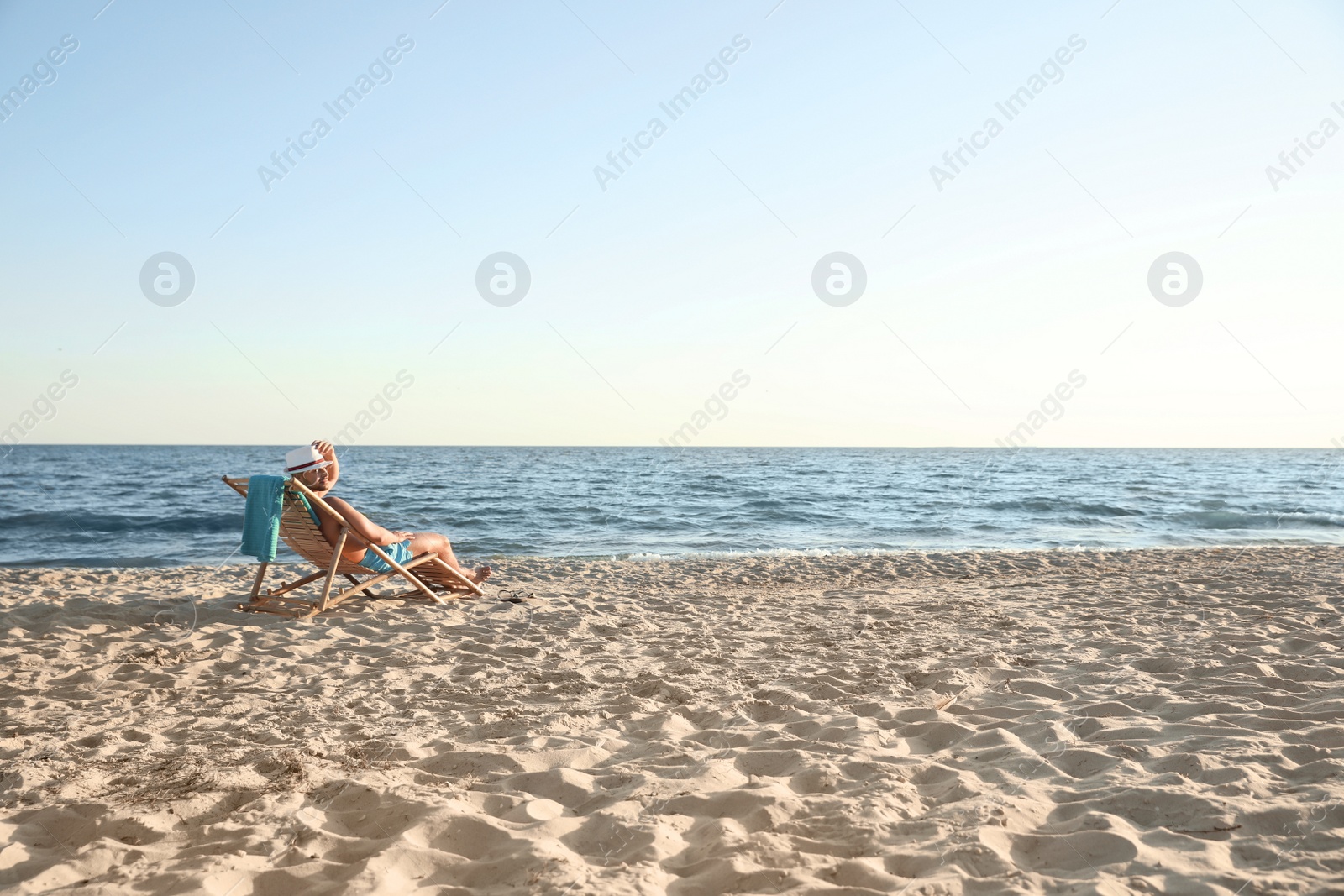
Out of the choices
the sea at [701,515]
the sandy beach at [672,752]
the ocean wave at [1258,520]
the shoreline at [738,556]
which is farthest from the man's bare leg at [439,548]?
the ocean wave at [1258,520]

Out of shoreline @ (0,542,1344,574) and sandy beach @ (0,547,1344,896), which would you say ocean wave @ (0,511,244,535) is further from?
sandy beach @ (0,547,1344,896)

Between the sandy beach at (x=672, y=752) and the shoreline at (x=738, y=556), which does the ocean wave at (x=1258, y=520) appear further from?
the sandy beach at (x=672, y=752)

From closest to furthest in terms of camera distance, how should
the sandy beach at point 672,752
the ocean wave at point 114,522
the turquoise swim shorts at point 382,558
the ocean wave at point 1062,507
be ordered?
the sandy beach at point 672,752, the turquoise swim shorts at point 382,558, the ocean wave at point 114,522, the ocean wave at point 1062,507

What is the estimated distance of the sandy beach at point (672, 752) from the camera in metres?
2.14

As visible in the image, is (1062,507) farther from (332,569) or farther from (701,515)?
(332,569)

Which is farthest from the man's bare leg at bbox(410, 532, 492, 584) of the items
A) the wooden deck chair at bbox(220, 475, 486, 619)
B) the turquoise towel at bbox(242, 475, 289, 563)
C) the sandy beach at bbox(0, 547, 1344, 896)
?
the turquoise towel at bbox(242, 475, 289, 563)

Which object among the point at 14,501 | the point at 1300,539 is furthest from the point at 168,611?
the point at 14,501

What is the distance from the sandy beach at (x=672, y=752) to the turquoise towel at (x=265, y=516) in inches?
19.4

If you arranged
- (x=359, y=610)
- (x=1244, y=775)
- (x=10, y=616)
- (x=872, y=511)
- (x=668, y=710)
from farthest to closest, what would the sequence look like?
(x=872, y=511) < (x=359, y=610) < (x=10, y=616) < (x=668, y=710) < (x=1244, y=775)

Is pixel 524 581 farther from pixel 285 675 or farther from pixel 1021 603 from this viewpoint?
pixel 1021 603

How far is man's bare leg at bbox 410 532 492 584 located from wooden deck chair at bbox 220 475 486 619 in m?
0.09

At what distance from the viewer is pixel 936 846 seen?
2203mm

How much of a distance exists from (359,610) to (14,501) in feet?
60.2

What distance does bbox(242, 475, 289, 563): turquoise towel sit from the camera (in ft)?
18.4
